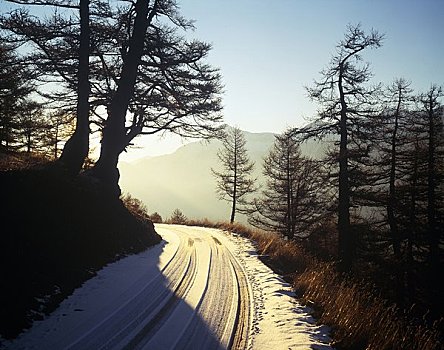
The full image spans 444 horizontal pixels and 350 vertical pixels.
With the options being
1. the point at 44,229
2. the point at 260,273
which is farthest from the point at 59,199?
the point at 260,273

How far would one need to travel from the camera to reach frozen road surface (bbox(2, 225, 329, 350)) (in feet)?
17.4

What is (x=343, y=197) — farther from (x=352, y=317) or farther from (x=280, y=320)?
(x=280, y=320)

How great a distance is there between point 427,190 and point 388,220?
2641 millimetres

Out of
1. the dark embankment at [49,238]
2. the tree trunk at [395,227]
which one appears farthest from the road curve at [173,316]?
the tree trunk at [395,227]

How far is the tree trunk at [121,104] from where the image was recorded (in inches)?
537

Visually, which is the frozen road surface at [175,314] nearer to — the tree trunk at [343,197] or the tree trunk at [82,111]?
the tree trunk at [82,111]

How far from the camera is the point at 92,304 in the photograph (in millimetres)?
6523

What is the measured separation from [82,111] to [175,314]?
8.79 meters

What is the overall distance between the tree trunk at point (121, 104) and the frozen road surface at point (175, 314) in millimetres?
5199

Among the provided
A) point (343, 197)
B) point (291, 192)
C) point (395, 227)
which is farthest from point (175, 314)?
point (291, 192)

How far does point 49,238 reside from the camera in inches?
310

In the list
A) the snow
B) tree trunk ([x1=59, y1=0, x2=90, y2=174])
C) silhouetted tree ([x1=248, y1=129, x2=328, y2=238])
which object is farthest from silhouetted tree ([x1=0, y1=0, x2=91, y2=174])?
silhouetted tree ([x1=248, y1=129, x2=328, y2=238])

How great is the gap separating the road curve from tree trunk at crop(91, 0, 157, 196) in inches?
230

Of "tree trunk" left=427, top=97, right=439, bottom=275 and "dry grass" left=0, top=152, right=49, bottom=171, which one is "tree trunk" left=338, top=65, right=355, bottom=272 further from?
"dry grass" left=0, top=152, right=49, bottom=171
